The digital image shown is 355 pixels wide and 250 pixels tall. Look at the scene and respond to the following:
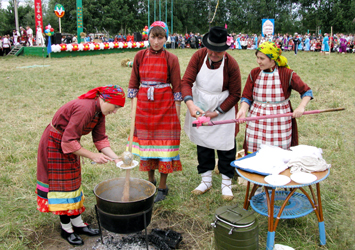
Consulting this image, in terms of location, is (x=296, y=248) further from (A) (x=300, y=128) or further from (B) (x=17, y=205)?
(A) (x=300, y=128)

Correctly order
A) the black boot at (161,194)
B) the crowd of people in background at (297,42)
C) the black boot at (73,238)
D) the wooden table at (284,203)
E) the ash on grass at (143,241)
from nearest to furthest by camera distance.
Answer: the wooden table at (284,203), the ash on grass at (143,241), the black boot at (73,238), the black boot at (161,194), the crowd of people in background at (297,42)

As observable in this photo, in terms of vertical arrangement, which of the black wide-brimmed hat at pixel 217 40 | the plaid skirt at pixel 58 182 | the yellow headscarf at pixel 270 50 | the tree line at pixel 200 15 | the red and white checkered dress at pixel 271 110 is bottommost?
the plaid skirt at pixel 58 182

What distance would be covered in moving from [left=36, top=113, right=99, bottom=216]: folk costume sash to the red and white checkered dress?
159 cm

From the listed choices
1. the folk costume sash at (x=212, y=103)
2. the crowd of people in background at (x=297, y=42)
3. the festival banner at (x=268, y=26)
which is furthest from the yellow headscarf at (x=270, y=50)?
the festival banner at (x=268, y=26)

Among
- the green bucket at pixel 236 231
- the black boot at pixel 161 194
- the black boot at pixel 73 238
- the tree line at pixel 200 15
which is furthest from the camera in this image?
the tree line at pixel 200 15

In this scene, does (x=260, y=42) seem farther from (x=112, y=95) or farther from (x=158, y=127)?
(x=112, y=95)

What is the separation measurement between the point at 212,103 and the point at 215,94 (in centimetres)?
10

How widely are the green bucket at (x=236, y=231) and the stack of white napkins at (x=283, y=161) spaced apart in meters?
0.39

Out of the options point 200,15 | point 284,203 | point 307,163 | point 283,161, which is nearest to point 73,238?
point 284,203

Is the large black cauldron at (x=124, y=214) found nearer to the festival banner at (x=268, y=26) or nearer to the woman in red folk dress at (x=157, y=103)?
the woman in red folk dress at (x=157, y=103)

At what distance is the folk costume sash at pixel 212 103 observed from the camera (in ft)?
10.7

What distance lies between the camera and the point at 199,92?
3375mm

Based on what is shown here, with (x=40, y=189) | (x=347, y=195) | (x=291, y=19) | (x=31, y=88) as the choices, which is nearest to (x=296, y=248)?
(x=347, y=195)

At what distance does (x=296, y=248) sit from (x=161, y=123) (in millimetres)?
1688
